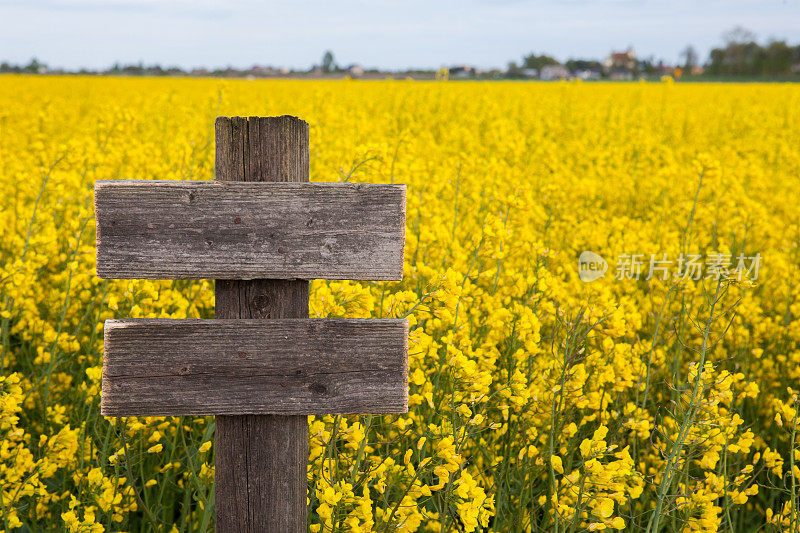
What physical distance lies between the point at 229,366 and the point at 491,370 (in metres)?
1.02

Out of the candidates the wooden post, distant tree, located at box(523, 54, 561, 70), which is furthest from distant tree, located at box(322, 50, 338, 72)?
the wooden post

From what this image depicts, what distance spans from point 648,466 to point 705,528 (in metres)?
0.76

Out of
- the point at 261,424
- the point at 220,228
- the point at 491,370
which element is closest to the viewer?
the point at 220,228

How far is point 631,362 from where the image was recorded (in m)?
2.33

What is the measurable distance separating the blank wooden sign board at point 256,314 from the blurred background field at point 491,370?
181mm

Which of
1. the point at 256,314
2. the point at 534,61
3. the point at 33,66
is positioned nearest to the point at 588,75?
the point at 534,61

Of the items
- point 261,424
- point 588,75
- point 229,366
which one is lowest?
point 261,424

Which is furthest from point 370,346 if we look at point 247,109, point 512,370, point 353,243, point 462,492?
point 247,109

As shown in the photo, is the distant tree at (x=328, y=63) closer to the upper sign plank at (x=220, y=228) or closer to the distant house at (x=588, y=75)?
the distant house at (x=588, y=75)

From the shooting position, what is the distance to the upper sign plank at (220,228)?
135cm

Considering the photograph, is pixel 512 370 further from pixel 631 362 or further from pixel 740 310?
pixel 740 310

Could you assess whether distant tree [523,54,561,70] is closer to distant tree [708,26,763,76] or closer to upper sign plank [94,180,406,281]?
distant tree [708,26,763,76]

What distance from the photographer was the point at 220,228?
135 cm

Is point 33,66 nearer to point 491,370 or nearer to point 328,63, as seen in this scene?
point 328,63
